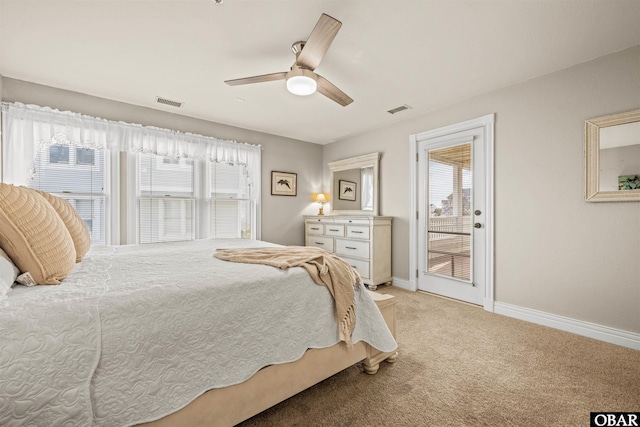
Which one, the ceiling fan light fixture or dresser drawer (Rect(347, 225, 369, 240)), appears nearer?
the ceiling fan light fixture

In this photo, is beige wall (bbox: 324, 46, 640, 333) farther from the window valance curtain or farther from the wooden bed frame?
the window valance curtain

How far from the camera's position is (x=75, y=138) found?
3.06 metres

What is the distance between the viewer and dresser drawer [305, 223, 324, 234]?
4602 mm

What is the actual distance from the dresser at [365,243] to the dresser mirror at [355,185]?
47 centimetres

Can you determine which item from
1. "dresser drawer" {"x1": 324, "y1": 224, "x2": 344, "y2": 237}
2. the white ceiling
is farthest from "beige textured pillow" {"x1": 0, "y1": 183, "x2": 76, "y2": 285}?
"dresser drawer" {"x1": 324, "y1": 224, "x2": 344, "y2": 237}

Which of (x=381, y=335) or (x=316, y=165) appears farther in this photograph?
(x=316, y=165)

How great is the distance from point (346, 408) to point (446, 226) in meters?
2.65

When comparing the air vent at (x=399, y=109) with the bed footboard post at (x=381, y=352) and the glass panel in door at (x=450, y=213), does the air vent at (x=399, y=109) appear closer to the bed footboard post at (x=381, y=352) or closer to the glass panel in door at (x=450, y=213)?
the glass panel in door at (x=450, y=213)

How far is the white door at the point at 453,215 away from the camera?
317cm

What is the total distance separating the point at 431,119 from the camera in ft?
11.8

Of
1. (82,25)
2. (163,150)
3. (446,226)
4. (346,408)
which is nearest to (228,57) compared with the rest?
(82,25)

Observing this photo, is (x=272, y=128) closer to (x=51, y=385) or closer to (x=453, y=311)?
(x=453, y=311)

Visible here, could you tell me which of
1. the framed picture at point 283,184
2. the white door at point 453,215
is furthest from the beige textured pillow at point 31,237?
the white door at point 453,215

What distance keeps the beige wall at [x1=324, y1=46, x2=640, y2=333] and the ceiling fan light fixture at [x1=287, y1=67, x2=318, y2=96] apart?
2104 millimetres
